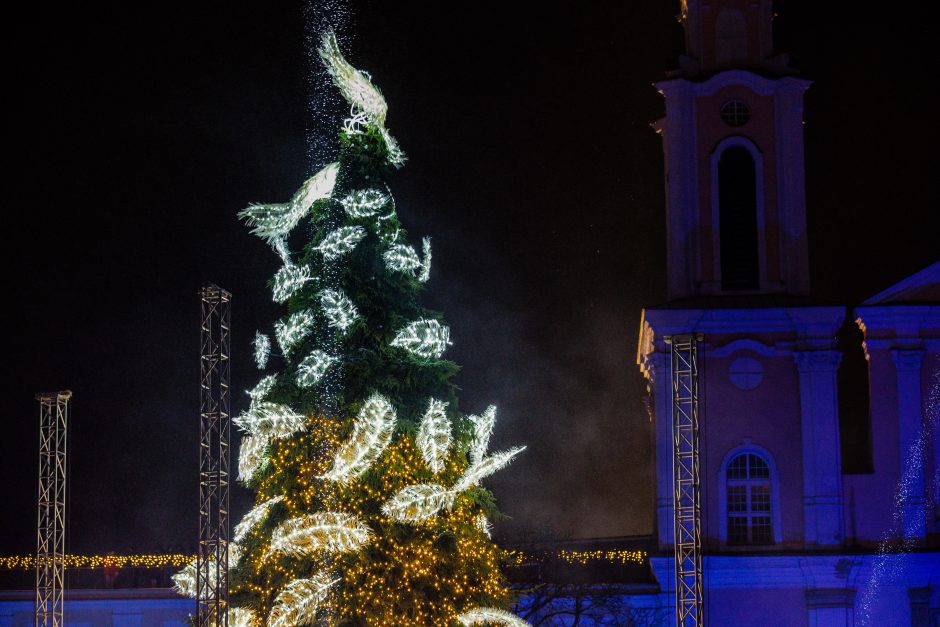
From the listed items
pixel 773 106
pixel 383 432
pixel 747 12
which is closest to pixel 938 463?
pixel 773 106

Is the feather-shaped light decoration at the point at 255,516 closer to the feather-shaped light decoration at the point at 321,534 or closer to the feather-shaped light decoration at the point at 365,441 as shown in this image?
the feather-shaped light decoration at the point at 321,534

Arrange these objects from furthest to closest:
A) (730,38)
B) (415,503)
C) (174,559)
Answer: (174,559)
(730,38)
(415,503)

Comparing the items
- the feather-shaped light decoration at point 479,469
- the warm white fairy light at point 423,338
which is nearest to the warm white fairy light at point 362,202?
the warm white fairy light at point 423,338

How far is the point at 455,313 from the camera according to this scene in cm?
3759

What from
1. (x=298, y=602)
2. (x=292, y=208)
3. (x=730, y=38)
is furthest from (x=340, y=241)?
(x=730, y=38)

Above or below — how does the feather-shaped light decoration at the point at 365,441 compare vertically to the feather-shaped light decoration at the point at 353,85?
below

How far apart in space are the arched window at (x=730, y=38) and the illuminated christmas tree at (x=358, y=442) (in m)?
9.08

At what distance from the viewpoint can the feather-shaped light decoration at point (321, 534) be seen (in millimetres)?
21500

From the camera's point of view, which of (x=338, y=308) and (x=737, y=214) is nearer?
(x=338, y=308)

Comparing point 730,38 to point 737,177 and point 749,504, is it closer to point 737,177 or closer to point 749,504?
point 737,177

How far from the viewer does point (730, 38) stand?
29.4 m

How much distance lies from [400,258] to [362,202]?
3.28 ft

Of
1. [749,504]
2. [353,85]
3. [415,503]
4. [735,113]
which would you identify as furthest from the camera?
[735,113]

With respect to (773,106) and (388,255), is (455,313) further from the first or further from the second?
(388,255)
